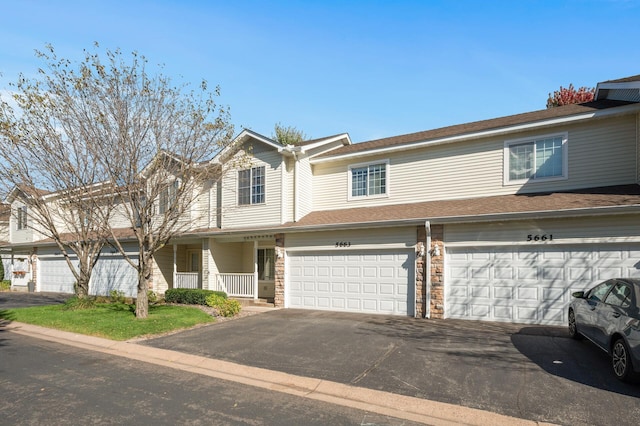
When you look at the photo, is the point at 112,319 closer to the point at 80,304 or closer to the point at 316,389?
the point at 80,304

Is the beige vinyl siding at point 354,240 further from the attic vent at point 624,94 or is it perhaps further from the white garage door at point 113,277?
the white garage door at point 113,277

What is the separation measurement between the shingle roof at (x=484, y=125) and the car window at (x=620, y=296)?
7.18 metres

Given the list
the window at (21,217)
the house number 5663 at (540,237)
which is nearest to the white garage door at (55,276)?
the window at (21,217)

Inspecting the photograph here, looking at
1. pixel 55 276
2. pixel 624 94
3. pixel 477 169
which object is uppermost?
pixel 624 94

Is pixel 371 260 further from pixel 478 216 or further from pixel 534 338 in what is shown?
pixel 534 338

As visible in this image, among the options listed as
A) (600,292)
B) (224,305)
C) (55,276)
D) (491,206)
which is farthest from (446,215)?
(55,276)

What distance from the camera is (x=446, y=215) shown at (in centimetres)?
1233

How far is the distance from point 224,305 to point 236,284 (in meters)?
3.58

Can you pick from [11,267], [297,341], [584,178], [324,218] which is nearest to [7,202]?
[11,267]

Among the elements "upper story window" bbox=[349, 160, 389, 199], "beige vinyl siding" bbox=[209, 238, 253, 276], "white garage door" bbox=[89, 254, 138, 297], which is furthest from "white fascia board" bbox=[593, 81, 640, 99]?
"white garage door" bbox=[89, 254, 138, 297]

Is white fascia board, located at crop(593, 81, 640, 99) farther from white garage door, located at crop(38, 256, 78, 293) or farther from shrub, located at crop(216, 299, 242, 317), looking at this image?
white garage door, located at crop(38, 256, 78, 293)

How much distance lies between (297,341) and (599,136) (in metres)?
11.0

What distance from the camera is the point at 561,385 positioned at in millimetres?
6438

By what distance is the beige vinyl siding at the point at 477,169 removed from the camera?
12.2m
